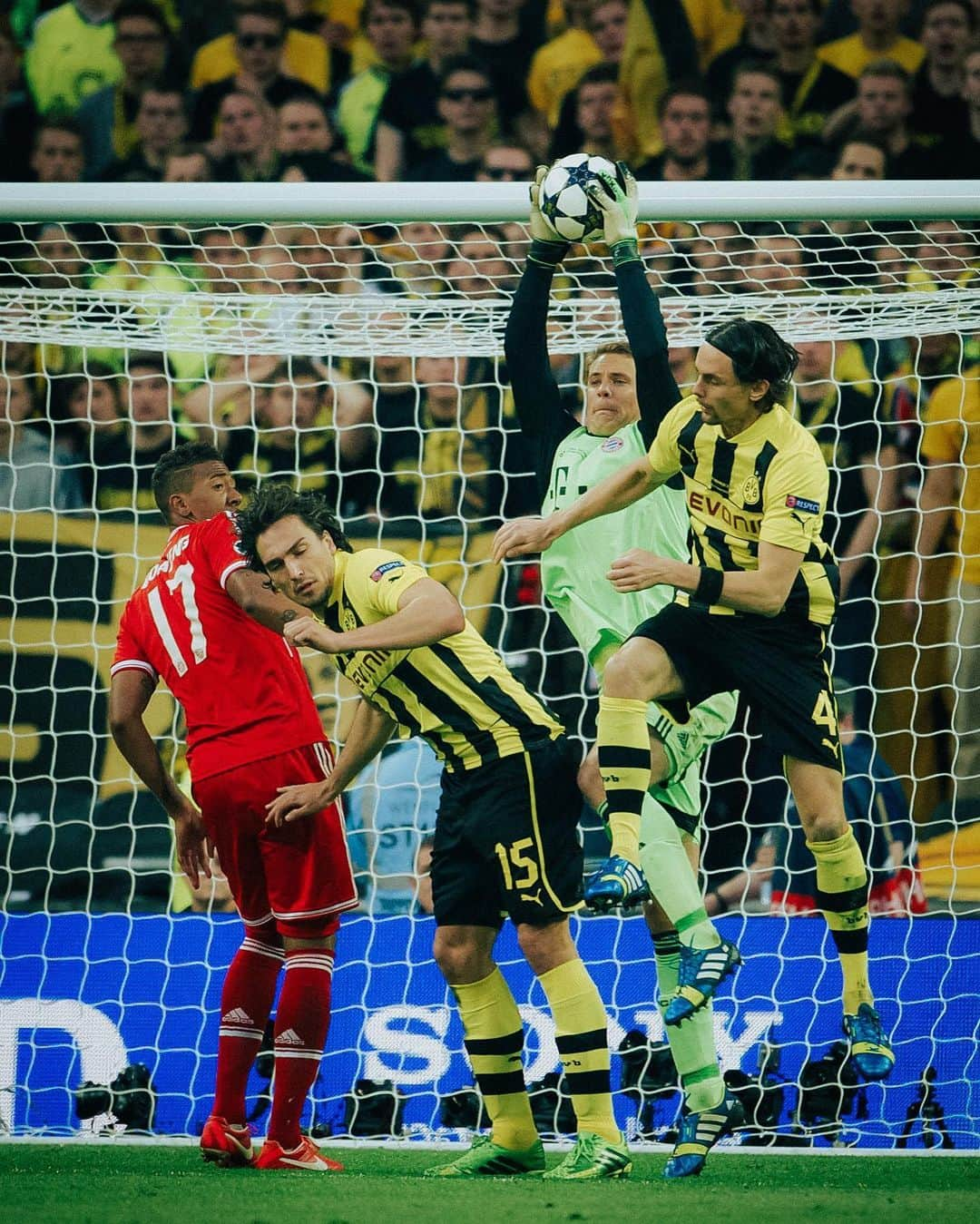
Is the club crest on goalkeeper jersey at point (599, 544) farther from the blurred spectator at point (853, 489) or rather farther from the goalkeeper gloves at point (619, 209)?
the blurred spectator at point (853, 489)

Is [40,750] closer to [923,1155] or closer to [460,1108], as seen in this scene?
[460,1108]

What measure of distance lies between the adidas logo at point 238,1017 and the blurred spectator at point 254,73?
5.70 m

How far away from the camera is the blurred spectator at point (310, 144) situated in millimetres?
8594

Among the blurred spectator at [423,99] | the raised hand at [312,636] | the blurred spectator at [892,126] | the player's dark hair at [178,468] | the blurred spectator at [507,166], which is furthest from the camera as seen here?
the blurred spectator at [423,99]

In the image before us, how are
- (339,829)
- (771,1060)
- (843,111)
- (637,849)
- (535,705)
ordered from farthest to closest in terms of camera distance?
(843,111), (771,1060), (339,829), (535,705), (637,849)

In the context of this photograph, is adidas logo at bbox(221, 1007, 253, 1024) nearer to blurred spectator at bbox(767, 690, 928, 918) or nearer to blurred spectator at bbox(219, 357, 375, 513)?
blurred spectator at bbox(767, 690, 928, 918)

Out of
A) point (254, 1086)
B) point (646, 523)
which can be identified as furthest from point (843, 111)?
point (254, 1086)

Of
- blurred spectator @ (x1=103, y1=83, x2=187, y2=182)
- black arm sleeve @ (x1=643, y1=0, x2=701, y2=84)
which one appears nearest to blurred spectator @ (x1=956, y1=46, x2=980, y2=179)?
black arm sleeve @ (x1=643, y1=0, x2=701, y2=84)

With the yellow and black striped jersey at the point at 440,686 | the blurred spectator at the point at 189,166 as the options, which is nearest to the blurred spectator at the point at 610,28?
the blurred spectator at the point at 189,166

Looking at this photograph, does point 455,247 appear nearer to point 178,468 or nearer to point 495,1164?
point 178,468

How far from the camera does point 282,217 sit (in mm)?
5105

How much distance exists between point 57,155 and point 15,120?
18.9 inches

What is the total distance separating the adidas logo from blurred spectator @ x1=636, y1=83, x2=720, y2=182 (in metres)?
5.32

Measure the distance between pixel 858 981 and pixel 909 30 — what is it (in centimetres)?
648
